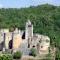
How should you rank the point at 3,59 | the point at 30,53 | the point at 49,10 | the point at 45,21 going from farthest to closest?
the point at 49,10 → the point at 45,21 → the point at 30,53 → the point at 3,59

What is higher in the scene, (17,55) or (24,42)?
(24,42)

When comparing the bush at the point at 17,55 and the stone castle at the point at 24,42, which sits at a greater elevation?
the stone castle at the point at 24,42

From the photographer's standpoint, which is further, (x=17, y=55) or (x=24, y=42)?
(x=24, y=42)

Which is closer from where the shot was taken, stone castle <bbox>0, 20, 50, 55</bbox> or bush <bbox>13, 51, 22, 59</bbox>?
bush <bbox>13, 51, 22, 59</bbox>

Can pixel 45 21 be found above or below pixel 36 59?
above

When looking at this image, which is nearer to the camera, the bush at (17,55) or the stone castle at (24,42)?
the bush at (17,55)

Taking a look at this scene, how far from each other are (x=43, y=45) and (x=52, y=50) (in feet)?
3.57

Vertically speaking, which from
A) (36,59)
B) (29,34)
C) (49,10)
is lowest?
(36,59)

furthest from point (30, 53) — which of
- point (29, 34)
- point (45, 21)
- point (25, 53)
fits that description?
point (45, 21)

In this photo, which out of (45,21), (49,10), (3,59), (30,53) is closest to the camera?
(3,59)

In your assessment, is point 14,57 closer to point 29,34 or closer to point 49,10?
point 29,34

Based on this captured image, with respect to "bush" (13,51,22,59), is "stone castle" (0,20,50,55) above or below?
above

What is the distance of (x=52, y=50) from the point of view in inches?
1262

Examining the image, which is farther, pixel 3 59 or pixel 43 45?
pixel 43 45
